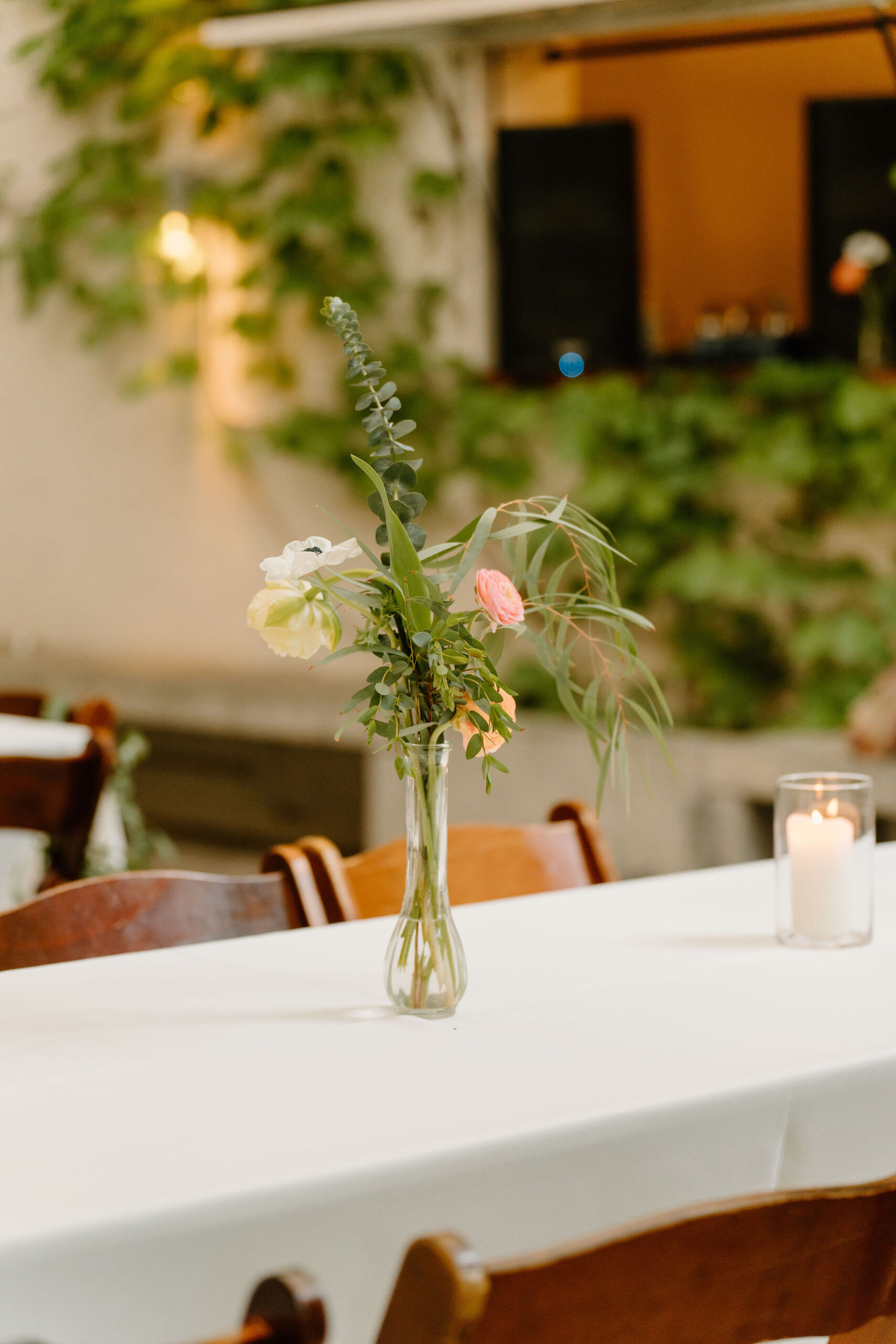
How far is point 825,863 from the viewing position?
4.95 ft

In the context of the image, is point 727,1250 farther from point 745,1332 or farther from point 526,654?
point 526,654

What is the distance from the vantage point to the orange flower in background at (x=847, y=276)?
4.64 metres

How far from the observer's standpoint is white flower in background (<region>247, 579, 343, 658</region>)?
121cm

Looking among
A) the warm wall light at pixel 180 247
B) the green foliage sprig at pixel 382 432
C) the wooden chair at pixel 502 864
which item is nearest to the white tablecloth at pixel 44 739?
the wooden chair at pixel 502 864

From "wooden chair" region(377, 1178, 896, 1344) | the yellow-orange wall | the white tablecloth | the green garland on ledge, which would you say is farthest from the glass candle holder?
the yellow-orange wall

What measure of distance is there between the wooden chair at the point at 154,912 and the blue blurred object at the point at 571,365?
3640mm

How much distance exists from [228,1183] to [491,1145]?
17 centimetres

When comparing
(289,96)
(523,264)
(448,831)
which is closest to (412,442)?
(523,264)

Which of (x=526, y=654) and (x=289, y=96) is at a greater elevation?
(x=289, y=96)

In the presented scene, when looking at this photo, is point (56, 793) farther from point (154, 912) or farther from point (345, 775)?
point (345, 775)

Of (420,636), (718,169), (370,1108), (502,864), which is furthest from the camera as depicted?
(718,169)

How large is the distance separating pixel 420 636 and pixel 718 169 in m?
6.14

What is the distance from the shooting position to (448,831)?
6.00ft

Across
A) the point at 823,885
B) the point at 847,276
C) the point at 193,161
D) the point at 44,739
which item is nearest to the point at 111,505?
the point at 193,161
